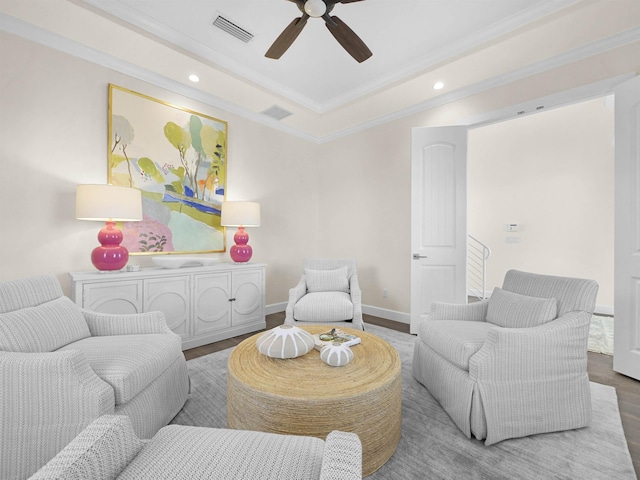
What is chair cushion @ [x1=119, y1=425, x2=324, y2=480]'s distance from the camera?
2.43 feet

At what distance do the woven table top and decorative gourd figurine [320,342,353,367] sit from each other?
3 centimetres

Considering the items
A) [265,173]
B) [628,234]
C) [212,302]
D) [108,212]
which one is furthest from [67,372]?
[628,234]

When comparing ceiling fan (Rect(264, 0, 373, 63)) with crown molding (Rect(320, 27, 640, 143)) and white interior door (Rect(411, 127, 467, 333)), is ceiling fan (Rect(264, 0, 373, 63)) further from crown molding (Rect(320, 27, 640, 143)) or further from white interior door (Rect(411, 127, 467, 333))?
crown molding (Rect(320, 27, 640, 143))

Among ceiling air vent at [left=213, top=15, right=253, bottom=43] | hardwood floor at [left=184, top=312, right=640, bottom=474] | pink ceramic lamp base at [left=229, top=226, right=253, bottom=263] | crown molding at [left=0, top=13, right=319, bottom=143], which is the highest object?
ceiling air vent at [left=213, top=15, right=253, bottom=43]

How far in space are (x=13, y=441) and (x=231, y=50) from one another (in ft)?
10.1

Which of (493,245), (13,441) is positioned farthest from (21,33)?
(493,245)

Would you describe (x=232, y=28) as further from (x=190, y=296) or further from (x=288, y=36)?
(x=190, y=296)

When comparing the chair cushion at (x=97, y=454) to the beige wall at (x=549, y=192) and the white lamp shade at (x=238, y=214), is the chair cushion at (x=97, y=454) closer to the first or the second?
the white lamp shade at (x=238, y=214)

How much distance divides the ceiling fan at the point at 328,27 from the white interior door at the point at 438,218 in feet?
4.70

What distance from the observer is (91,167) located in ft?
8.66

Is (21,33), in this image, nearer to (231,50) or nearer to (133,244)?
(231,50)

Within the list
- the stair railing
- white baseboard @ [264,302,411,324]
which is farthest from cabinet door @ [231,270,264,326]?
the stair railing

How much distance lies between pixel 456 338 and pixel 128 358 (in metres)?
1.76

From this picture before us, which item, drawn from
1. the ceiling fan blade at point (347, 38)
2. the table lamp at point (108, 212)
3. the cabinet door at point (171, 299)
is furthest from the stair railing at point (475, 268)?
the table lamp at point (108, 212)
